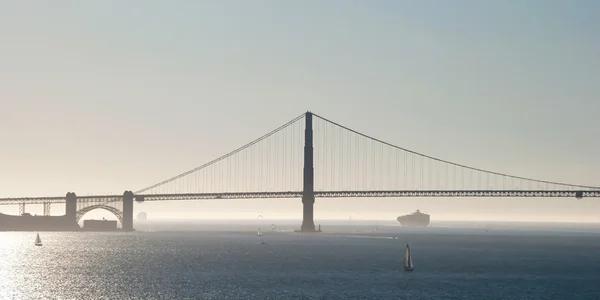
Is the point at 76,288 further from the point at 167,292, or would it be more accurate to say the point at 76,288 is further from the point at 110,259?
the point at 110,259

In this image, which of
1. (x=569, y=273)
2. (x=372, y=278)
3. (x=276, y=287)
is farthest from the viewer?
(x=569, y=273)

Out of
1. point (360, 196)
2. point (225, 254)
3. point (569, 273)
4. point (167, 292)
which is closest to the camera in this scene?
point (167, 292)

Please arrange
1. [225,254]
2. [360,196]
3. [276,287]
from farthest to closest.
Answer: [360,196] < [225,254] < [276,287]

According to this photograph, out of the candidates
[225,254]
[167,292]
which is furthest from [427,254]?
[167,292]

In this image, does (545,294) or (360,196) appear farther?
(360,196)

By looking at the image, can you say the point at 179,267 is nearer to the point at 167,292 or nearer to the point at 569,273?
the point at 167,292

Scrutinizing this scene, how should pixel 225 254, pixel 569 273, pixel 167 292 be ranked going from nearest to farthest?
pixel 167 292 → pixel 569 273 → pixel 225 254

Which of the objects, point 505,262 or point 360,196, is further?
point 360,196

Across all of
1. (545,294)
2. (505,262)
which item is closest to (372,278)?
(545,294)

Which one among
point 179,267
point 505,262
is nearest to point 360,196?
point 505,262
